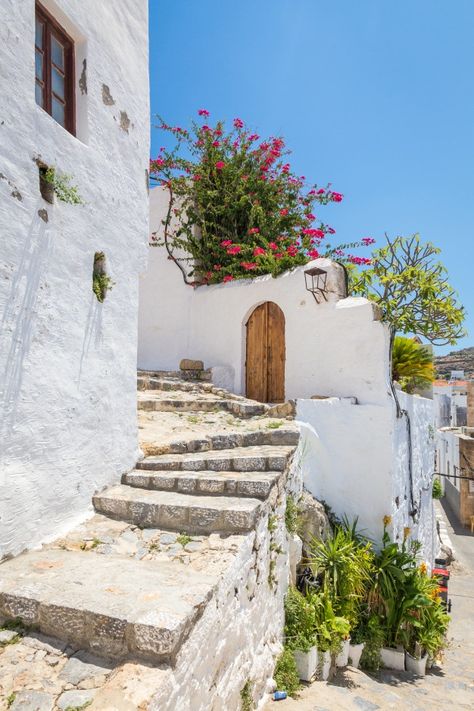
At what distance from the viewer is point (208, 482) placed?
12.9 ft

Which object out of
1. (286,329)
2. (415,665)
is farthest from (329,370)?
(415,665)

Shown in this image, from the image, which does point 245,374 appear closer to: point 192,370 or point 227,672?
point 192,370

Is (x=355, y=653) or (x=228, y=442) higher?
(x=228, y=442)

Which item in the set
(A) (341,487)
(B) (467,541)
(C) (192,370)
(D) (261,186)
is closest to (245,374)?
(C) (192,370)

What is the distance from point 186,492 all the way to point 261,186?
24.3 ft

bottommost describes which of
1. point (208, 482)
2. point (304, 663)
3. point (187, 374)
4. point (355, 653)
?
point (355, 653)

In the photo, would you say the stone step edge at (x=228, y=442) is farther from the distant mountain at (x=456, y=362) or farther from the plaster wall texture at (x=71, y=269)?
the distant mountain at (x=456, y=362)

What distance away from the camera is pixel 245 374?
864 cm

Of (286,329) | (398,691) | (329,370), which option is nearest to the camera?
(398,691)

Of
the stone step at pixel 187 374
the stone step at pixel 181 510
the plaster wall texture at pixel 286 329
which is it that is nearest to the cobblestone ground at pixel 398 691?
the stone step at pixel 181 510

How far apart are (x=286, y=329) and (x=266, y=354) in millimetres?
635

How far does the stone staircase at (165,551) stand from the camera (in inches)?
91.9

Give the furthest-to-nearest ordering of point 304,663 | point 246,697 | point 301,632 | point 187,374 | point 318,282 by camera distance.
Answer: point 187,374 < point 318,282 < point 301,632 < point 304,663 < point 246,697

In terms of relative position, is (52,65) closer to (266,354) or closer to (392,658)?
(266,354)
